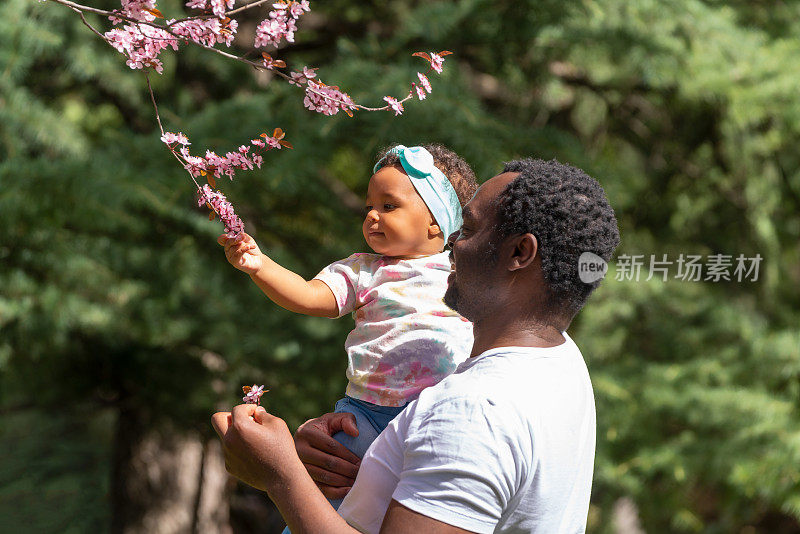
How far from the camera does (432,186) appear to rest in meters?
1.57

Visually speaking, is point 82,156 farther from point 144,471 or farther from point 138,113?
point 144,471

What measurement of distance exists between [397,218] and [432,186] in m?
0.09

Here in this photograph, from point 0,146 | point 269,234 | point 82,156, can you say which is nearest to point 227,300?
point 269,234

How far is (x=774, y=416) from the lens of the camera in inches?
148

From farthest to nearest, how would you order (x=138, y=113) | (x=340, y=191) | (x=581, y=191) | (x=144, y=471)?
1. (x=144, y=471)
2. (x=138, y=113)
3. (x=340, y=191)
4. (x=581, y=191)

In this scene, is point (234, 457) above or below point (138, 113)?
above

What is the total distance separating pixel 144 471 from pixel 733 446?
3068 millimetres

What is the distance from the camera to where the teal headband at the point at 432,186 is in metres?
1.55

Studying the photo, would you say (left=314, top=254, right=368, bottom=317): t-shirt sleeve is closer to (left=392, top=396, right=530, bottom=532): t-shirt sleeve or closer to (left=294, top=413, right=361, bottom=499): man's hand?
(left=294, top=413, right=361, bottom=499): man's hand

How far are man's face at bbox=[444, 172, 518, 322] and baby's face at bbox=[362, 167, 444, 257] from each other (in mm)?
213

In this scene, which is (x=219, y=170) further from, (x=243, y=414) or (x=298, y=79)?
(x=243, y=414)

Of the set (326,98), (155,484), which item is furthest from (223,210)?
(155,484)

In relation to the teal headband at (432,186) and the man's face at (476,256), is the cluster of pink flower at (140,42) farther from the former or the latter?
the man's face at (476,256)

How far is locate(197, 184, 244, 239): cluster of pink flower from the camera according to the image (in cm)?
142
